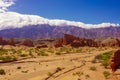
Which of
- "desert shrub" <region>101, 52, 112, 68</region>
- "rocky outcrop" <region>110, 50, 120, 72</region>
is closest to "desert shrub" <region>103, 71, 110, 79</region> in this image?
"rocky outcrop" <region>110, 50, 120, 72</region>

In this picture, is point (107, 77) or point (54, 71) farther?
point (54, 71)

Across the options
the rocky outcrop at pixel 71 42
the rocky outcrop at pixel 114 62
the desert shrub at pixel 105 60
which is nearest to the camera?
the rocky outcrop at pixel 114 62

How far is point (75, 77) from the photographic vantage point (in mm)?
25609

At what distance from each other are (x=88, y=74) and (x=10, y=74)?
7.78m

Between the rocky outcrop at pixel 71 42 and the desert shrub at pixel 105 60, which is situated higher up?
the rocky outcrop at pixel 71 42

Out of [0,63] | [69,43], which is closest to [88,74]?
[0,63]

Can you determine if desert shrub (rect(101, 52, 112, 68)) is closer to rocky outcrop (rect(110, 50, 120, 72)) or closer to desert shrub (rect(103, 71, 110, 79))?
rocky outcrop (rect(110, 50, 120, 72))

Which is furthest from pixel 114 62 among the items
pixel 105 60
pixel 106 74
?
pixel 105 60

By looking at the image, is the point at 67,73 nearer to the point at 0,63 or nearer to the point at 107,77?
the point at 107,77

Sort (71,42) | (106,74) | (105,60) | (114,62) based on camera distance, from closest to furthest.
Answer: (106,74)
(114,62)
(105,60)
(71,42)

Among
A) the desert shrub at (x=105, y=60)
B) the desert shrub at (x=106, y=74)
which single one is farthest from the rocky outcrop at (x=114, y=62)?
the desert shrub at (x=105, y=60)

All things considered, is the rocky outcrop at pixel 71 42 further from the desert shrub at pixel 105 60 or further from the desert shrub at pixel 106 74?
the desert shrub at pixel 106 74

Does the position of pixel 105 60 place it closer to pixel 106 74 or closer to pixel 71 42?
pixel 106 74

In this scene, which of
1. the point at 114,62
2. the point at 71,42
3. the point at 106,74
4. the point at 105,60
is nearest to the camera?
the point at 106,74
